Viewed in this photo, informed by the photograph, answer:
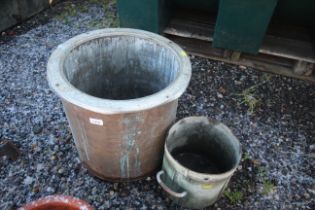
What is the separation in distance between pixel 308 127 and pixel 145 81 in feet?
5.16

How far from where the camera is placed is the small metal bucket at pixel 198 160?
1703mm

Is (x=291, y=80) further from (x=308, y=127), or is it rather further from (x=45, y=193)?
(x=45, y=193)

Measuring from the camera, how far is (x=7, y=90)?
9.16ft

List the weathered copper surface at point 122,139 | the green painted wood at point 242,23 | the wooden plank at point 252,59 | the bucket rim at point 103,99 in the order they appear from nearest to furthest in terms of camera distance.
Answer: the bucket rim at point 103,99
the weathered copper surface at point 122,139
the green painted wood at point 242,23
the wooden plank at point 252,59

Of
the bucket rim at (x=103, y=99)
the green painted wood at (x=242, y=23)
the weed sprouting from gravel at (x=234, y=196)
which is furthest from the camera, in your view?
the green painted wood at (x=242, y=23)

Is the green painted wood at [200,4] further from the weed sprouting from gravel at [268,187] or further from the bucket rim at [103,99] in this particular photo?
the weed sprouting from gravel at [268,187]

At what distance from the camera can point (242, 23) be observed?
8.99 feet

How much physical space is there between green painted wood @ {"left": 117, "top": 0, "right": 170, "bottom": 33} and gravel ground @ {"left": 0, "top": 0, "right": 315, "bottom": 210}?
Result: 2.02 ft

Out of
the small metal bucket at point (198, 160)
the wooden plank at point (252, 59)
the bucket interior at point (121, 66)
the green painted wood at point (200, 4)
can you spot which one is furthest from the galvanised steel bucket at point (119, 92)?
the green painted wood at point (200, 4)

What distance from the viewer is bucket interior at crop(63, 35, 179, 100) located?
1.91 metres

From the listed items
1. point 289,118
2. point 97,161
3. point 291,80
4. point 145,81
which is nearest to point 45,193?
point 97,161

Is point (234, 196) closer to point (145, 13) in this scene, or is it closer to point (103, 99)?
point (103, 99)

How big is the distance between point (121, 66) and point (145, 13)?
1023 mm

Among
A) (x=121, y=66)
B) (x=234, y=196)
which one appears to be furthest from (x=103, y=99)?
(x=234, y=196)
